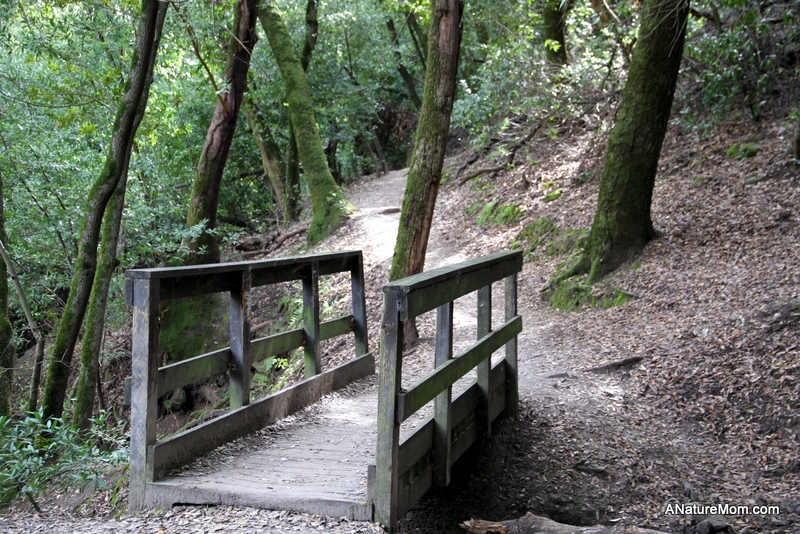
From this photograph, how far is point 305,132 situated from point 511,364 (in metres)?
12.7

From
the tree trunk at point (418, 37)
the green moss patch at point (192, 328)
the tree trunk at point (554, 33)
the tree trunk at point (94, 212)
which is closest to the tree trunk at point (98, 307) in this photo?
the tree trunk at point (94, 212)

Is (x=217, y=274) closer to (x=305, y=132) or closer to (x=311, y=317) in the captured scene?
(x=311, y=317)

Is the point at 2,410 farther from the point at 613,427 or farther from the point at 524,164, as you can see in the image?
the point at 524,164

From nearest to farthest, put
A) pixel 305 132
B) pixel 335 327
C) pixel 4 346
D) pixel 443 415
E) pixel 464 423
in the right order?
1. pixel 443 415
2. pixel 464 423
3. pixel 335 327
4. pixel 4 346
5. pixel 305 132

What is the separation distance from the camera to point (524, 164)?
16.7 metres

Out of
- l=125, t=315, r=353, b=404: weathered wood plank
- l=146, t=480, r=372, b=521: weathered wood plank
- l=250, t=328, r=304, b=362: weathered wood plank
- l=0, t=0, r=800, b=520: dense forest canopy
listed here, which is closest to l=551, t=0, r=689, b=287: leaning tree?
l=0, t=0, r=800, b=520: dense forest canopy

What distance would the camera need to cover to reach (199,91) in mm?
16750

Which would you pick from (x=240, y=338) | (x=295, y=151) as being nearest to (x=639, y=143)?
(x=240, y=338)

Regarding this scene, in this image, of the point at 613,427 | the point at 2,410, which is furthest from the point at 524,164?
the point at 2,410

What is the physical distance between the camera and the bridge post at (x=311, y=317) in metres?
5.97

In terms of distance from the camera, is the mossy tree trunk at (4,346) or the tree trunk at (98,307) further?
the mossy tree trunk at (4,346)

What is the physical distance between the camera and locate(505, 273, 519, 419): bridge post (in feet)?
20.7

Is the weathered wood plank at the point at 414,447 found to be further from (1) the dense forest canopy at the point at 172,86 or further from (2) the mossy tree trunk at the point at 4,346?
(1) the dense forest canopy at the point at 172,86

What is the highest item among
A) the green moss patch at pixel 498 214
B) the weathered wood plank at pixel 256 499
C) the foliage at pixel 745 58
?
the foliage at pixel 745 58
